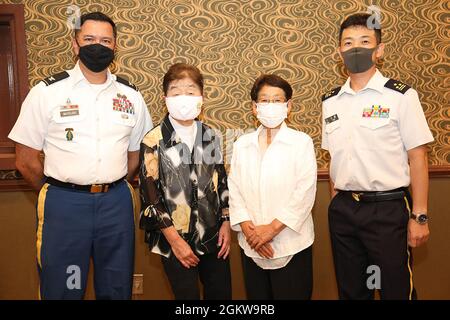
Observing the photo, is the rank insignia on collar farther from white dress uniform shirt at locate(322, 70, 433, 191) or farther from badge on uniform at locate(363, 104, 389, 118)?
badge on uniform at locate(363, 104, 389, 118)

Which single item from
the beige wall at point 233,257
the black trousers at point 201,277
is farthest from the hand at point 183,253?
the beige wall at point 233,257

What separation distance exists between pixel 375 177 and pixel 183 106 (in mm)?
995

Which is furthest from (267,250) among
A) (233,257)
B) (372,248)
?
(233,257)

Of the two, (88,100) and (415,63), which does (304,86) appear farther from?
(88,100)

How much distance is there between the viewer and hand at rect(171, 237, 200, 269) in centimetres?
192

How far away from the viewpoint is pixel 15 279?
291 centimetres

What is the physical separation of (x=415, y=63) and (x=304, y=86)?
818mm

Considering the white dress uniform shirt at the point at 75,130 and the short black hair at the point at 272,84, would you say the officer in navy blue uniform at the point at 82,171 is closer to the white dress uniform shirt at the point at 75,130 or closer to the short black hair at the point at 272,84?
the white dress uniform shirt at the point at 75,130

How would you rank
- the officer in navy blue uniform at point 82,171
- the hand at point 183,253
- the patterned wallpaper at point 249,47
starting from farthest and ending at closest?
the patterned wallpaper at point 249,47 < the officer in navy blue uniform at point 82,171 < the hand at point 183,253

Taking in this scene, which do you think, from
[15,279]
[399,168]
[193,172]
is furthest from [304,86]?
[15,279]

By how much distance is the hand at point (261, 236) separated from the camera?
6.42ft

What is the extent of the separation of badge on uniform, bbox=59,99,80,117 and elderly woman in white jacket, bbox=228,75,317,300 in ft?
2.76

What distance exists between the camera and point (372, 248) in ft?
6.58

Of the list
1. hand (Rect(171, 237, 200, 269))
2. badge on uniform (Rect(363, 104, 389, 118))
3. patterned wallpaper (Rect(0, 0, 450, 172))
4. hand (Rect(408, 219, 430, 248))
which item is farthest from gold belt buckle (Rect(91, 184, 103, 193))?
hand (Rect(408, 219, 430, 248))
